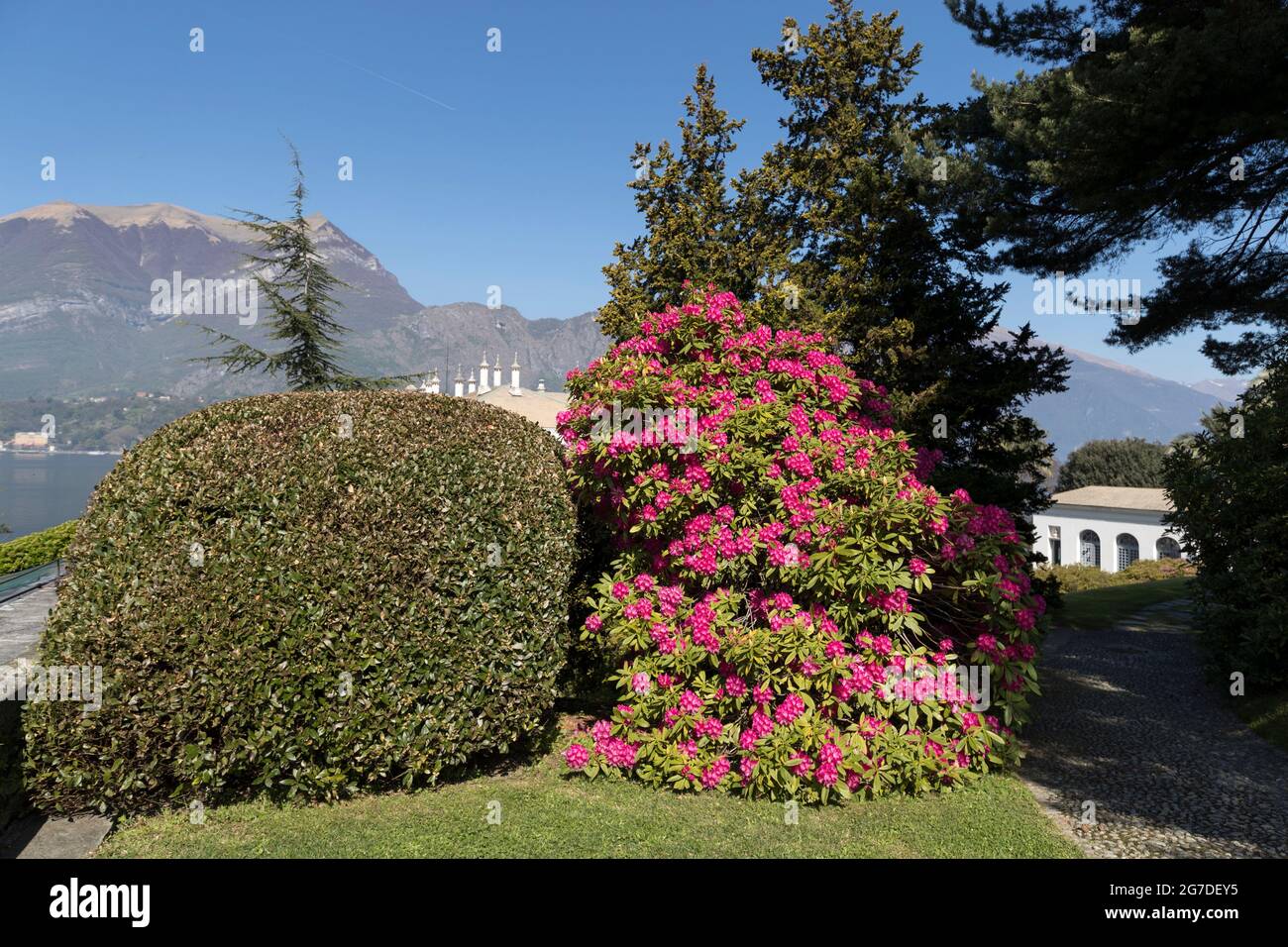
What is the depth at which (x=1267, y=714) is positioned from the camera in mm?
7934

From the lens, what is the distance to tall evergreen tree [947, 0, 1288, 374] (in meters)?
7.34

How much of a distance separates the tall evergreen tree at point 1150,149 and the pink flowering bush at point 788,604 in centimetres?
473

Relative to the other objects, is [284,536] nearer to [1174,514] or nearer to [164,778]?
[164,778]

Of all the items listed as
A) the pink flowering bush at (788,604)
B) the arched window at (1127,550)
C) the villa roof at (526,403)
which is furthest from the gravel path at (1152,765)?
the arched window at (1127,550)

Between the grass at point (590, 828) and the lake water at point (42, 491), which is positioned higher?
the lake water at point (42, 491)

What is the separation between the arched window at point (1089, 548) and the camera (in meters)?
44.3

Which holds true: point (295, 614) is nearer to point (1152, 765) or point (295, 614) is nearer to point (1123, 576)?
point (1152, 765)

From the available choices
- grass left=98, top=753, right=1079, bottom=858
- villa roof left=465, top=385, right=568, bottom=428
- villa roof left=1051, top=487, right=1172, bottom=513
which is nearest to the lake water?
villa roof left=465, top=385, right=568, bottom=428

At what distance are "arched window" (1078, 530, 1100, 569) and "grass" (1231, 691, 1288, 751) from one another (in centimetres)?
4095

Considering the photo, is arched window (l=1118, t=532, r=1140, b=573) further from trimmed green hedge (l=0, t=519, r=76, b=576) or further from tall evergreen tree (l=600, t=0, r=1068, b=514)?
trimmed green hedge (l=0, t=519, r=76, b=576)

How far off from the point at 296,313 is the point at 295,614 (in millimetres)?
15888

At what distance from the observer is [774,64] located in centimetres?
1426

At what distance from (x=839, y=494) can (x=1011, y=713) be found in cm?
237

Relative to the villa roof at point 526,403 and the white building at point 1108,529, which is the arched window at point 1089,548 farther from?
the villa roof at point 526,403
